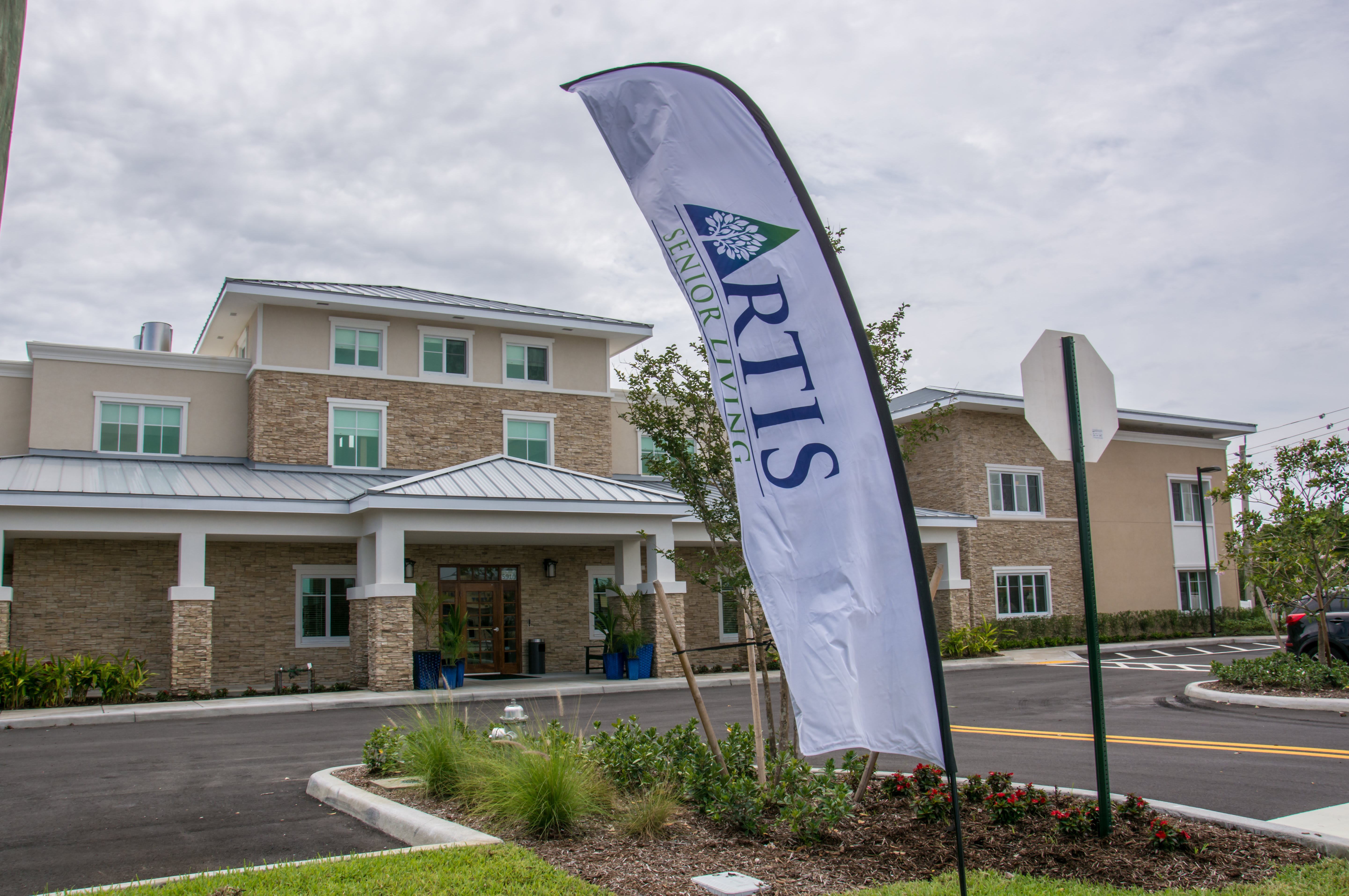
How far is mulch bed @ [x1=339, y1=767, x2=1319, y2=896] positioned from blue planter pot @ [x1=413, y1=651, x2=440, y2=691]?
14.2 metres

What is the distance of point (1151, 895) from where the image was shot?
4.89 meters

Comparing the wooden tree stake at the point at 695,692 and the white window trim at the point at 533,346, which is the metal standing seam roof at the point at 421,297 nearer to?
the white window trim at the point at 533,346

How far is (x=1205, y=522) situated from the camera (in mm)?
34906

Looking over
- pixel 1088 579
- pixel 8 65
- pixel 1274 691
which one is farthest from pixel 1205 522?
pixel 8 65

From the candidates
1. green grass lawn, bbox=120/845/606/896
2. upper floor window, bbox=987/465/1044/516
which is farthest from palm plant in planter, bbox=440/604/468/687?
upper floor window, bbox=987/465/1044/516

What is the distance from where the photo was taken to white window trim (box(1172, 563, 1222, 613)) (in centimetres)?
3394

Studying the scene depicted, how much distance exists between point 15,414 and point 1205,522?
36.4 meters

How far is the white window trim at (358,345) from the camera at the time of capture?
948 inches

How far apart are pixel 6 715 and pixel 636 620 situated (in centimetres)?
1206

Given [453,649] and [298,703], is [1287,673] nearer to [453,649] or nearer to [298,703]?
[453,649]

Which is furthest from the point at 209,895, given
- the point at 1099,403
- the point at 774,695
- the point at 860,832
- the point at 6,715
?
the point at 6,715

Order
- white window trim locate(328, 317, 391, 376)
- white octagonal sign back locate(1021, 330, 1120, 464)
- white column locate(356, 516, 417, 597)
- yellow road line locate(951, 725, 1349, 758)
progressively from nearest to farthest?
1. white octagonal sign back locate(1021, 330, 1120, 464)
2. yellow road line locate(951, 725, 1349, 758)
3. white column locate(356, 516, 417, 597)
4. white window trim locate(328, 317, 391, 376)

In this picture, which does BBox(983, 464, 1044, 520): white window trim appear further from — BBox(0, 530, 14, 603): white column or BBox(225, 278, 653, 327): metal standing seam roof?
BBox(0, 530, 14, 603): white column

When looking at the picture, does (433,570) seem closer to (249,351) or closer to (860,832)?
(249,351)
